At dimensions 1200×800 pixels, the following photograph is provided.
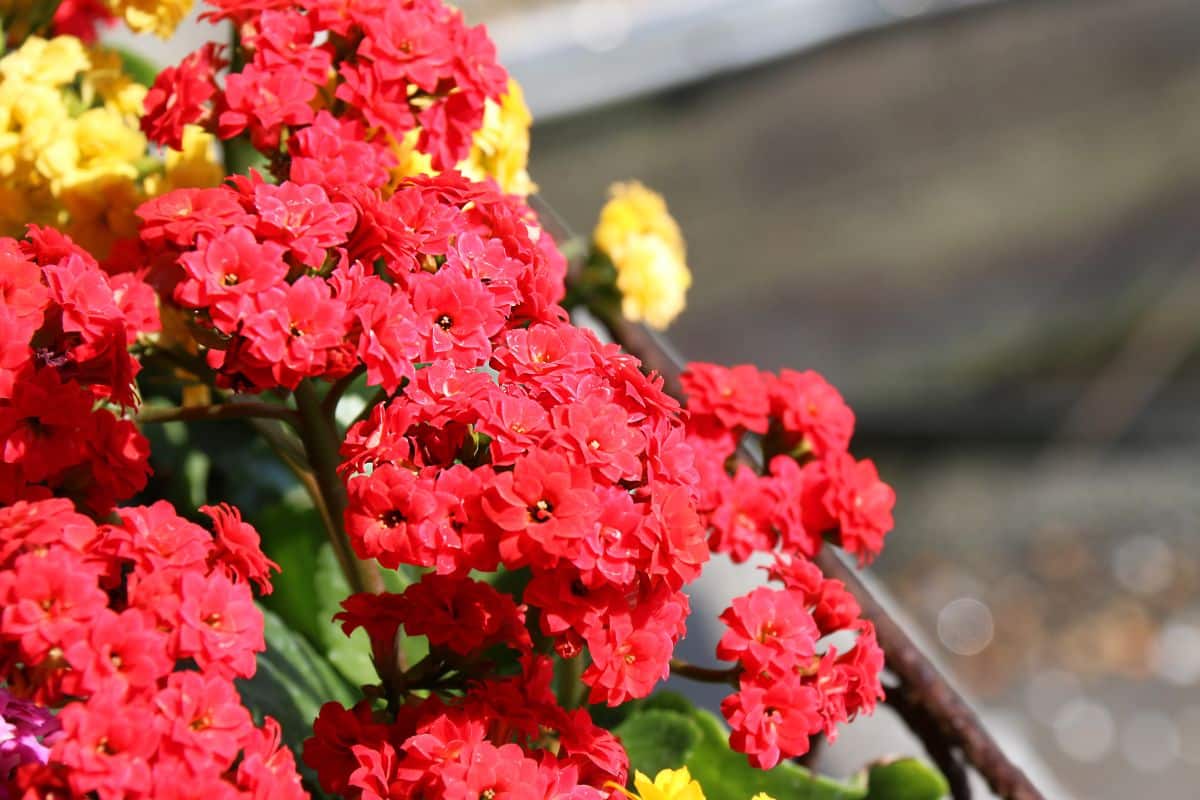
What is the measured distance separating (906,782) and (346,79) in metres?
0.38

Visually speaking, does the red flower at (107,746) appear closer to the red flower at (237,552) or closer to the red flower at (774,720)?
the red flower at (237,552)

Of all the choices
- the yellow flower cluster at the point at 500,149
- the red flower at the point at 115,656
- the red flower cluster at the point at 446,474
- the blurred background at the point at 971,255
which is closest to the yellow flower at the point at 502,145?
the yellow flower cluster at the point at 500,149

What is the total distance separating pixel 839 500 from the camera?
530mm

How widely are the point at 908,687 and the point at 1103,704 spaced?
1.41 meters

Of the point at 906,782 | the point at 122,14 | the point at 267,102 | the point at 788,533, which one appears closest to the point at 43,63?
the point at 122,14

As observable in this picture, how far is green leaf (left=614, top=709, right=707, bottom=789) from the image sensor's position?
1.83ft

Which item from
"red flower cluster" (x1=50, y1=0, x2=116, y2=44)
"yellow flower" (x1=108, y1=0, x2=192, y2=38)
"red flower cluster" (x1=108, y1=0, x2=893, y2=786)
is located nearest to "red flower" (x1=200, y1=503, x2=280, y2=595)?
"red flower cluster" (x1=108, y1=0, x2=893, y2=786)

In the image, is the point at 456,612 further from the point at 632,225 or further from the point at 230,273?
the point at 632,225

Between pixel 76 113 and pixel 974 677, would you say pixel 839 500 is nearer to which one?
pixel 76 113

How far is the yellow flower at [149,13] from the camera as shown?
64 centimetres

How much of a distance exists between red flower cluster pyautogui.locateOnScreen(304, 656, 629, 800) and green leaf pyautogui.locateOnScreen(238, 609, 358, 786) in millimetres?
132

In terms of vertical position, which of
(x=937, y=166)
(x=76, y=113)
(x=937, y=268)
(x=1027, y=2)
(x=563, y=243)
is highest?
(x=76, y=113)

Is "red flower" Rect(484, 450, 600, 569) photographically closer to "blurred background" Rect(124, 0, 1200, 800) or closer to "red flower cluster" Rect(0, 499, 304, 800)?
"red flower cluster" Rect(0, 499, 304, 800)

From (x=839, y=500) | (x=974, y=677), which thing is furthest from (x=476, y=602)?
(x=974, y=677)
